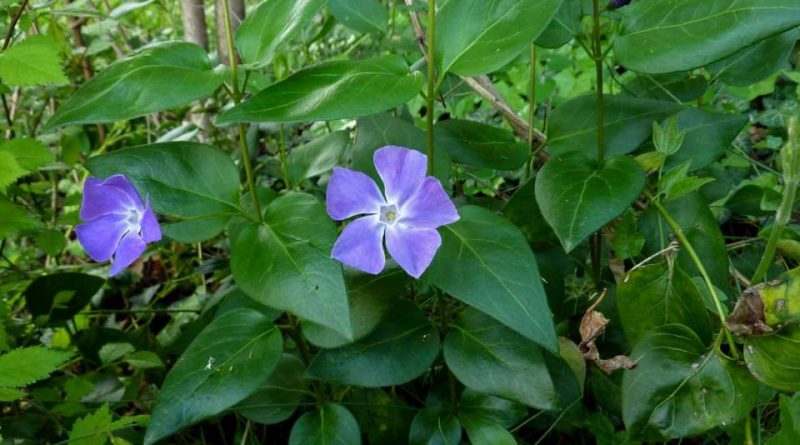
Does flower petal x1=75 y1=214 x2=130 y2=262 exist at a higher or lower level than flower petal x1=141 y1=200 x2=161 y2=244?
lower

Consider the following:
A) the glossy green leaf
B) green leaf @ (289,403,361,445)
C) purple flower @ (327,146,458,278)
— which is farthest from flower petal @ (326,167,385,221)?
the glossy green leaf

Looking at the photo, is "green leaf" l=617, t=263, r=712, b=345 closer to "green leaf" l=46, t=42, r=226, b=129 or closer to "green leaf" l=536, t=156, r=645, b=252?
"green leaf" l=536, t=156, r=645, b=252

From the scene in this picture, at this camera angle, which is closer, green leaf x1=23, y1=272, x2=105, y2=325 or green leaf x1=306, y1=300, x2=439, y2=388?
green leaf x1=306, y1=300, x2=439, y2=388

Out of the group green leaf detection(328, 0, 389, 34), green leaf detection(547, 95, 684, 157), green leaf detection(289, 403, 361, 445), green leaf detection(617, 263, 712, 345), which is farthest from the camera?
green leaf detection(328, 0, 389, 34)

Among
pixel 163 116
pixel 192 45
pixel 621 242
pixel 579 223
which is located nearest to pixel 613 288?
pixel 621 242

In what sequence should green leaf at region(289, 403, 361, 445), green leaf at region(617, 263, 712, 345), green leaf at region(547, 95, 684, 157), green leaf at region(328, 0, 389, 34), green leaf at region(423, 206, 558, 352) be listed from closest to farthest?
green leaf at region(423, 206, 558, 352) < green leaf at region(617, 263, 712, 345) < green leaf at region(289, 403, 361, 445) < green leaf at region(547, 95, 684, 157) < green leaf at region(328, 0, 389, 34)

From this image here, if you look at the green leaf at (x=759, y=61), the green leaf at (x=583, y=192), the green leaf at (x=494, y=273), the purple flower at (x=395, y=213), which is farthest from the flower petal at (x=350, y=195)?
the green leaf at (x=759, y=61)

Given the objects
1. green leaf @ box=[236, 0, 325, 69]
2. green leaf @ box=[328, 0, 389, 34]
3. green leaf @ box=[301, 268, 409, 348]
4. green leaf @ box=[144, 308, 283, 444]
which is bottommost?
green leaf @ box=[144, 308, 283, 444]
